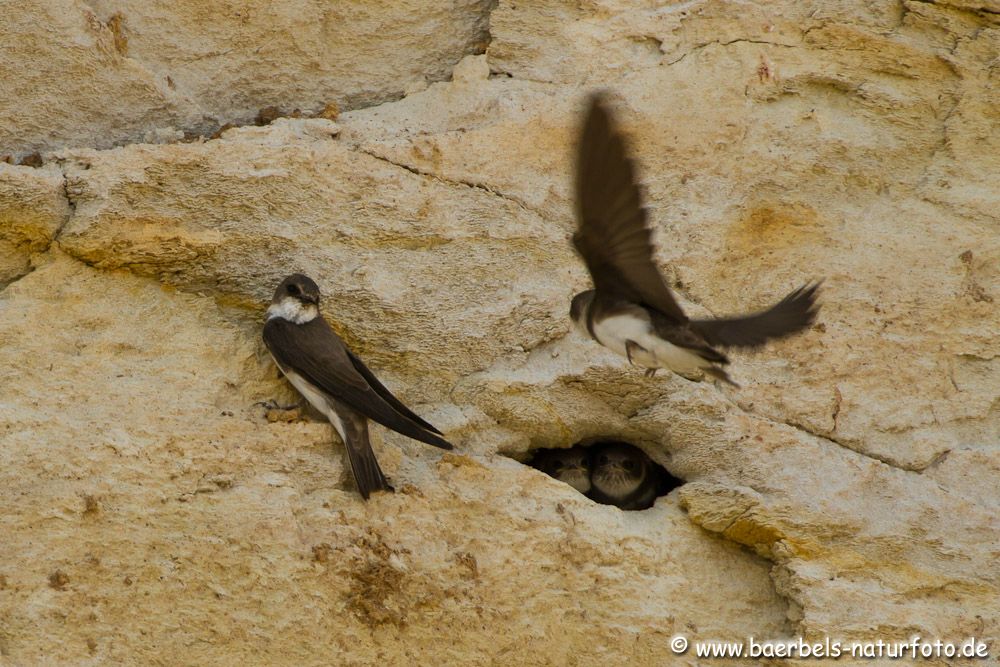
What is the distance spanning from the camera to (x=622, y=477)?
371 cm

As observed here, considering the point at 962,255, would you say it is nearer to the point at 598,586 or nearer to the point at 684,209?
the point at 684,209

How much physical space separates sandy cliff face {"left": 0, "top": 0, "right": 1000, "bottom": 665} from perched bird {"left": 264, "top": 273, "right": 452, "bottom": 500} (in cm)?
9

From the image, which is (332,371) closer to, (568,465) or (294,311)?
(294,311)

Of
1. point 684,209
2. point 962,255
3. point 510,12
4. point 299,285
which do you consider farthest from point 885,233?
point 299,285

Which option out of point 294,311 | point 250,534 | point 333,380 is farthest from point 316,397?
point 250,534

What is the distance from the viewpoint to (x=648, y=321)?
126 inches

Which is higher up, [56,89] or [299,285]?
[56,89]

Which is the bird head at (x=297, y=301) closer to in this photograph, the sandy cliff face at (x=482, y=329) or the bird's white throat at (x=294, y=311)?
the bird's white throat at (x=294, y=311)

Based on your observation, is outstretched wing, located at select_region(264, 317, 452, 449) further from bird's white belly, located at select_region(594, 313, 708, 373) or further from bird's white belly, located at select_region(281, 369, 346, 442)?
bird's white belly, located at select_region(594, 313, 708, 373)

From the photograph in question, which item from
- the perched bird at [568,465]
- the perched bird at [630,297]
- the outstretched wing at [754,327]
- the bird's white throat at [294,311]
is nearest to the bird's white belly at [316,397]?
the bird's white throat at [294,311]

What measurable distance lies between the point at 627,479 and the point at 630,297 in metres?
0.74

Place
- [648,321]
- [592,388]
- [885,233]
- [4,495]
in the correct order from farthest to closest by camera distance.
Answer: [885,233], [592,388], [648,321], [4,495]

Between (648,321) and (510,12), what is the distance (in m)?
1.24

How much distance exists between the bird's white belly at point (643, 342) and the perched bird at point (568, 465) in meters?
0.63
